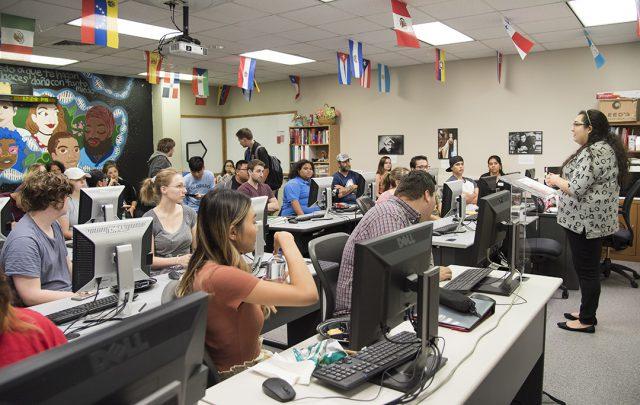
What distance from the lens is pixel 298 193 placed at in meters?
5.96

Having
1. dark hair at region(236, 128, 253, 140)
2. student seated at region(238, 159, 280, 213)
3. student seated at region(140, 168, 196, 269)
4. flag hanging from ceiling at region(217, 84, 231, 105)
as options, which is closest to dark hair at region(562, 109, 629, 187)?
student seated at region(140, 168, 196, 269)

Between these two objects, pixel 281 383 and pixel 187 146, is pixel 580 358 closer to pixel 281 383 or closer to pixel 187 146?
pixel 281 383

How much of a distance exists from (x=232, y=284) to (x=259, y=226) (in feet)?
4.88

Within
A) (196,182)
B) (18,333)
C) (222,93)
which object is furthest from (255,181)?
(222,93)

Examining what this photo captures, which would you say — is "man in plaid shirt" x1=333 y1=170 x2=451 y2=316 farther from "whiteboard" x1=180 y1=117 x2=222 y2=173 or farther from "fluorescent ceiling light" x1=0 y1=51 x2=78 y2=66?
"whiteboard" x1=180 y1=117 x2=222 y2=173

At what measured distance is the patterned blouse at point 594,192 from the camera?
338 centimetres

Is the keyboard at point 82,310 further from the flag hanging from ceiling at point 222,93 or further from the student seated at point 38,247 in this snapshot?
the flag hanging from ceiling at point 222,93

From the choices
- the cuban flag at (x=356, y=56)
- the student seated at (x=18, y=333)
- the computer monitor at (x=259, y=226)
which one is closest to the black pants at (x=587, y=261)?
the computer monitor at (x=259, y=226)

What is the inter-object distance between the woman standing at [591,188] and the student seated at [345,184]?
3.33 meters

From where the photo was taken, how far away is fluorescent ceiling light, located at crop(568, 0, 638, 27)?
4.98 meters

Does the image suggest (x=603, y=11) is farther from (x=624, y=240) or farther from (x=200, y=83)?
(x=200, y=83)

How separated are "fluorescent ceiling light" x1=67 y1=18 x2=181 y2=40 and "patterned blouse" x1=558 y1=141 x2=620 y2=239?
15.2 ft

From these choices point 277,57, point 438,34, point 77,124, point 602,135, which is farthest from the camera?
point 77,124

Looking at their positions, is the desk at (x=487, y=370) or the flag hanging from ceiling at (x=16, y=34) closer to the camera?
the desk at (x=487, y=370)
